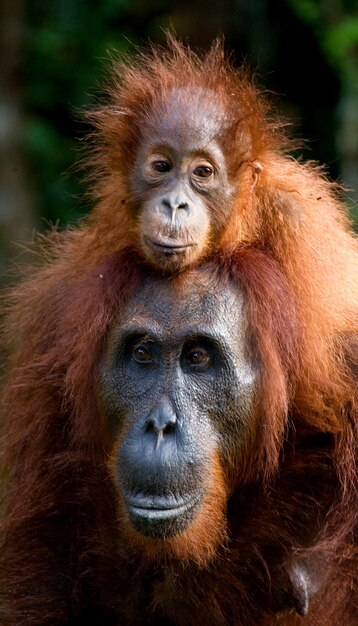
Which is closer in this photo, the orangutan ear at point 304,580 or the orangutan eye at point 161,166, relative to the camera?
the orangutan eye at point 161,166

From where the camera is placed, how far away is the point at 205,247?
4.23 m

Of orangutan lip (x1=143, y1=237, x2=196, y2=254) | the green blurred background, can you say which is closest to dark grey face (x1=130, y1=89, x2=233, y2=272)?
orangutan lip (x1=143, y1=237, x2=196, y2=254)

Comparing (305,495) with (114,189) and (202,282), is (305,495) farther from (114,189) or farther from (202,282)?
(114,189)

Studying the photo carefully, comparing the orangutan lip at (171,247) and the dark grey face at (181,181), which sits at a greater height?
the dark grey face at (181,181)

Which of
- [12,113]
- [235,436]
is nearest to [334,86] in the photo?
[12,113]

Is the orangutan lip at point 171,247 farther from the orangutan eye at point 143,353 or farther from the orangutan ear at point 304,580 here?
the orangutan ear at point 304,580

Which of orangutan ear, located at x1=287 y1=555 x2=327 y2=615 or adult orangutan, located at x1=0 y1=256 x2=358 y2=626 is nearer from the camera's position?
adult orangutan, located at x1=0 y1=256 x2=358 y2=626

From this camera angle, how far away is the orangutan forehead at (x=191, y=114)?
4.19m

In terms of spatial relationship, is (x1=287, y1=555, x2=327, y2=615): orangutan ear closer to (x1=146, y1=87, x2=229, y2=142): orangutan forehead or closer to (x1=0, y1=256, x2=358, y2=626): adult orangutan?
(x1=0, y1=256, x2=358, y2=626): adult orangutan

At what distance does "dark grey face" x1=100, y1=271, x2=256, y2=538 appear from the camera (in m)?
4.03

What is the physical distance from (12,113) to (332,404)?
484 centimetres

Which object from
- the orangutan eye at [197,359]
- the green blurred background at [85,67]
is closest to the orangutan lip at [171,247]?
the orangutan eye at [197,359]

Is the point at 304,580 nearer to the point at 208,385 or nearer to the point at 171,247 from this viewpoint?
the point at 208,385

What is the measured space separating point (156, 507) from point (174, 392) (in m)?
0.37
